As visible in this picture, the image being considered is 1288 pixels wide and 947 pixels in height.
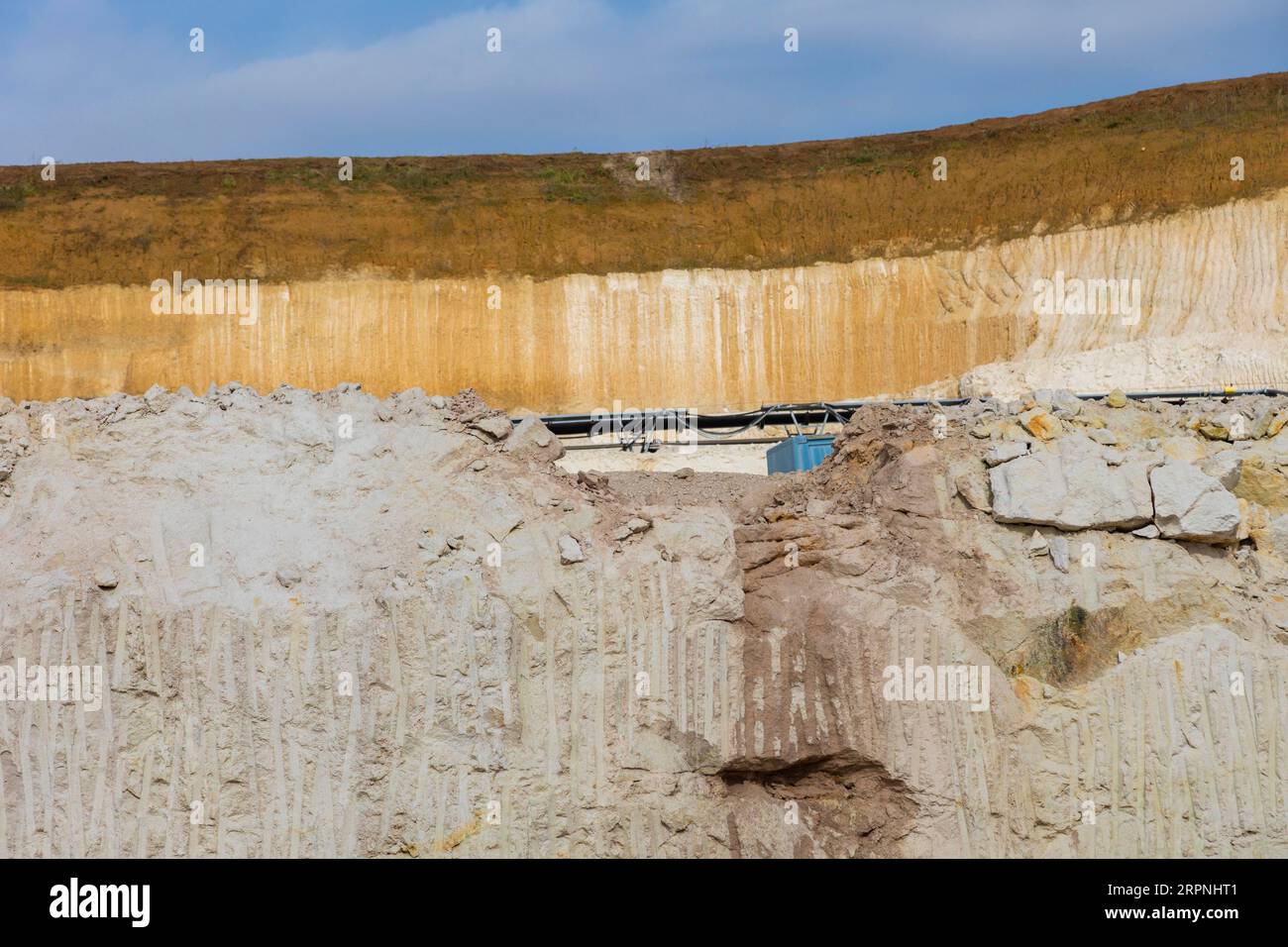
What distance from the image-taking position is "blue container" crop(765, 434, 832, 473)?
702 inches

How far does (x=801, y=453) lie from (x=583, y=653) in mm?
8325

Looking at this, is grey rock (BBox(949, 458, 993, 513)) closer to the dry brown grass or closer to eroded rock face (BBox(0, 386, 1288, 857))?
eroded rock face (BBox(0, 386, 1288, 857))

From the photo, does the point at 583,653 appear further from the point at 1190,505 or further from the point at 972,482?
the point at 1190,505

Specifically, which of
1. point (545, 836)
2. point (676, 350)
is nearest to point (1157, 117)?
point (676, 350)

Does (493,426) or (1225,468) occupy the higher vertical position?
(493,426)

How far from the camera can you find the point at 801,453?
58.7ft

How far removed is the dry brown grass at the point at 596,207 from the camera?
29406 mm

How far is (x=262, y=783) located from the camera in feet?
32.1

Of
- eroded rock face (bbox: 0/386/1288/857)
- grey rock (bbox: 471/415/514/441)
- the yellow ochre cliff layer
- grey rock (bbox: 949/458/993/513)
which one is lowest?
eroded rock face (bbox: 0/386/1288/857)

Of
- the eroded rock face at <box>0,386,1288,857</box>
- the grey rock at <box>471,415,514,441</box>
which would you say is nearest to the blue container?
the eroded rock face at <box>0,386,1288,857</box>

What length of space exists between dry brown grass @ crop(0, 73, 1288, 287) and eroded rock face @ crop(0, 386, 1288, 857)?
19.6 m

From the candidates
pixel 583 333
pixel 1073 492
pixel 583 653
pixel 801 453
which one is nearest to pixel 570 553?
pixel 583 653

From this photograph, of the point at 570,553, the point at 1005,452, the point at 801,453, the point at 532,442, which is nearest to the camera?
the point at 570,553

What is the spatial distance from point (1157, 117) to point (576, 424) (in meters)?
16.1
